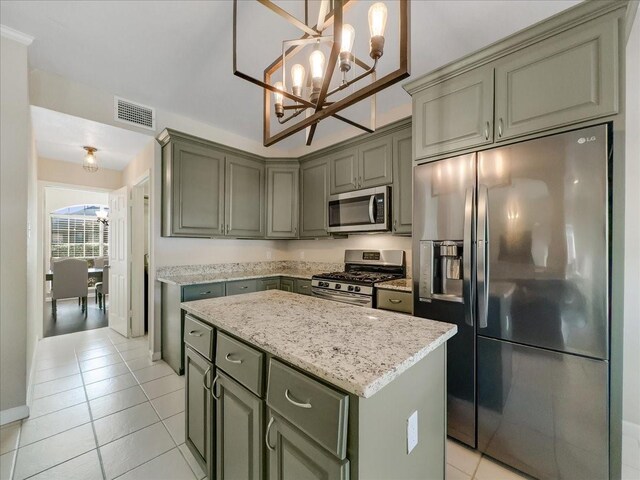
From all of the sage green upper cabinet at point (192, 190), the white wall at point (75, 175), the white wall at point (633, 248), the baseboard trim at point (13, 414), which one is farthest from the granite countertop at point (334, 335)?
the white wall at point (75, 175)

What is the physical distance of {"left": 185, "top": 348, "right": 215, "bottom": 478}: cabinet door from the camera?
4.40 ft

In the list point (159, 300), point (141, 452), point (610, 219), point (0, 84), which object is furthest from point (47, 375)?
point (610, 219)

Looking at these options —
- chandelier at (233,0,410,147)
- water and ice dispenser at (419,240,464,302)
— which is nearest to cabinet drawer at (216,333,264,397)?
chandelier at (233,0,410,147)

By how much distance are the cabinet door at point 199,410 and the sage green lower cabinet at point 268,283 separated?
1827 mm

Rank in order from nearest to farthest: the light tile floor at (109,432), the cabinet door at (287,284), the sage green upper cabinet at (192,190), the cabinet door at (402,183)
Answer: the light tile floor at (109,432) → the cabinet door at (402,183) → the sage green upper cabinet at (192,190) → the cabinet door at (287,284)

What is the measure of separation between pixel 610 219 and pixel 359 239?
228 centimetres

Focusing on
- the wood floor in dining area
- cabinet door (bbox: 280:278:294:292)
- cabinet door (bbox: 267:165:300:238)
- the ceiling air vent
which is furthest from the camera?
the wood floor in dining area

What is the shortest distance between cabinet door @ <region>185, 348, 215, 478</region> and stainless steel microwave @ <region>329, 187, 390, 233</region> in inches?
79.0

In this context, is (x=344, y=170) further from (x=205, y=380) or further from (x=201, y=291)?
(x=205, y=380)

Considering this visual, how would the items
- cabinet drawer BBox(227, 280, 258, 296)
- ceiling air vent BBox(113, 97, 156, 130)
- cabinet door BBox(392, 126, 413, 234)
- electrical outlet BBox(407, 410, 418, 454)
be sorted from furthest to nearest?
cabinet drawer BBox(227, 280, 258, 296) → ceiling air vent BBox(113, 97, 156, 130) → cabinet door BBox(392, 126, 413, 234) → electrical outlet BBox(407, 410, 418, 454)

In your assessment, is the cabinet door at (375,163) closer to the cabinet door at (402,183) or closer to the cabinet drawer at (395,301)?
the cabinet door at (402,183)

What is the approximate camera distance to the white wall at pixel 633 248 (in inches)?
68.9

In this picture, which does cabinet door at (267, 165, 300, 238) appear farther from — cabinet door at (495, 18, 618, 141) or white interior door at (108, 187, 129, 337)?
cabinet door at (495, 18, 618, 141)

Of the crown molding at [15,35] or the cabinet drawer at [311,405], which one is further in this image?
the crown molding at [15,35]
